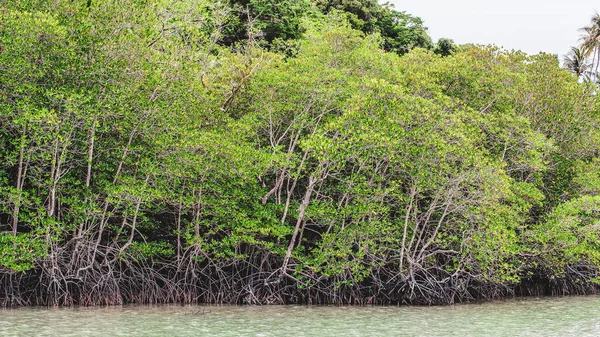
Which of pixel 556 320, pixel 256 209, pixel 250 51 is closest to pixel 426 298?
pixel 556 320

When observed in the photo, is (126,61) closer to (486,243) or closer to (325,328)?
(325,328)

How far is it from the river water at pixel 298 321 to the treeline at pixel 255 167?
821 mm

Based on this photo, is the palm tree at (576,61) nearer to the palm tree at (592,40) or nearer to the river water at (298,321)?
the palm tree at (592,40)

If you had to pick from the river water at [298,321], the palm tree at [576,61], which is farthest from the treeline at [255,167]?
the palm tree at [576,61]

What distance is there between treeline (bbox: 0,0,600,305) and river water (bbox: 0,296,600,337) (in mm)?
821

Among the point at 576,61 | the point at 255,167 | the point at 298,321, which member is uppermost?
the point at 576,61

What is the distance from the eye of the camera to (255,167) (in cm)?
1273

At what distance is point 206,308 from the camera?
1242 cm

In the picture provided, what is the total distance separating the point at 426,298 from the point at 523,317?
2234 millimetres

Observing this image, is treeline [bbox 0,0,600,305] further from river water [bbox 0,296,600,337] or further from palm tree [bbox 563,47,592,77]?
palm tree [bbox 563,47,592,77]

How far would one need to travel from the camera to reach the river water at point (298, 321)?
31.0 feet

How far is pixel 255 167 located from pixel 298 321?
3288 mm

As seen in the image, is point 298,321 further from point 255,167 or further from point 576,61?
point 576,61

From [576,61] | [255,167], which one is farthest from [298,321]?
[576,61]
